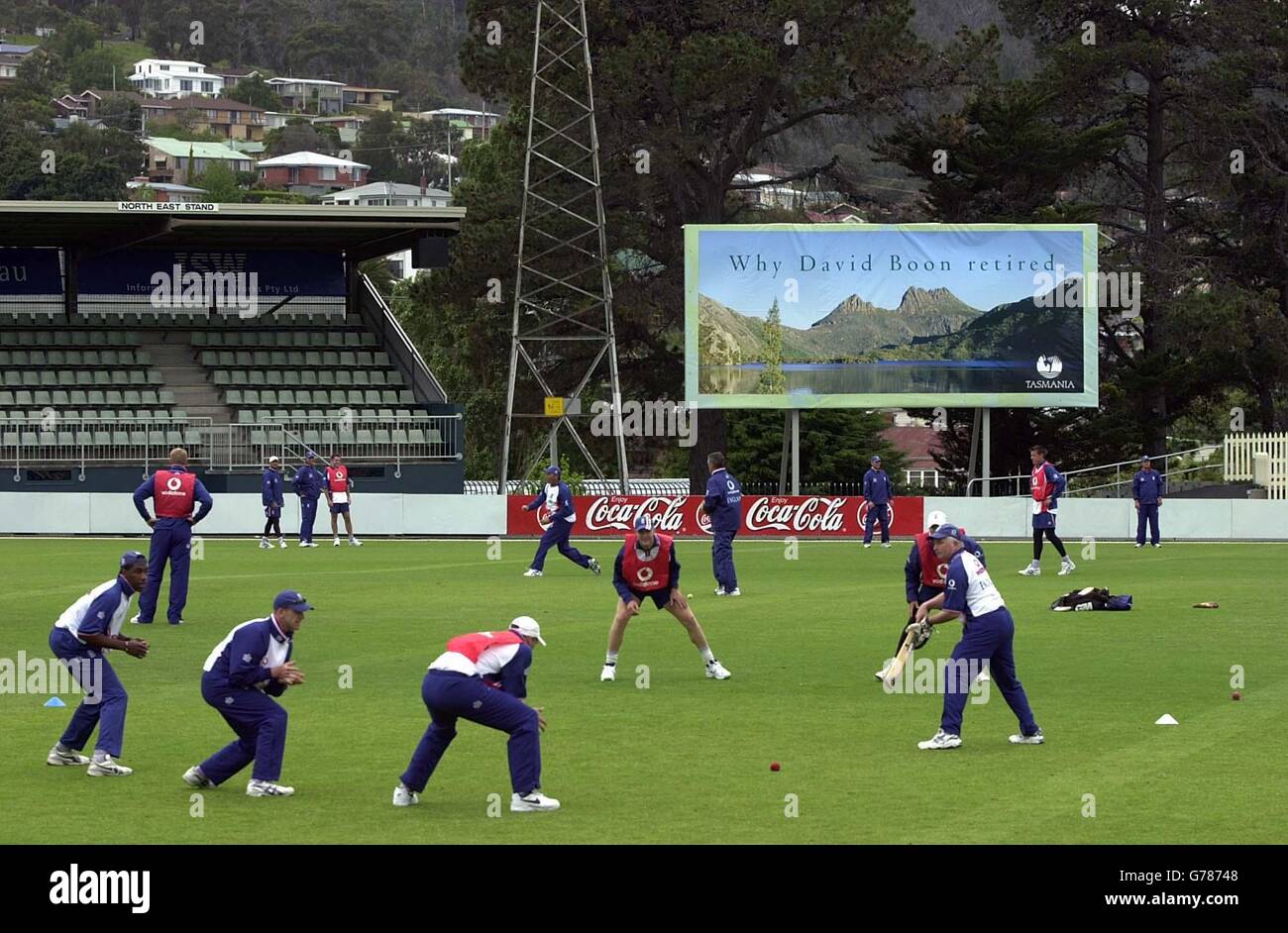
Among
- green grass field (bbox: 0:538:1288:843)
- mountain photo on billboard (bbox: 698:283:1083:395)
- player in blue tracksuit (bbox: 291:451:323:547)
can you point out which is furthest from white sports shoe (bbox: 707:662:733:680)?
mountain photo on billboard (bbox: 698:283:1083:395)

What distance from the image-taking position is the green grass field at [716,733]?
494 inches

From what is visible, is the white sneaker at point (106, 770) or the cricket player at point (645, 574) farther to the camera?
the cricket player at point (645, 574)

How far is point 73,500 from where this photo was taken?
4609 cm

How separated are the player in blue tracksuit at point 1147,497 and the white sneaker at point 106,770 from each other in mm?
30031

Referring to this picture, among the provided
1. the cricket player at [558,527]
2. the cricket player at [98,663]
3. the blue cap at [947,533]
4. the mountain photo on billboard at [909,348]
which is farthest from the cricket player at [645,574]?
the mountain photo on billboard at [909,348]

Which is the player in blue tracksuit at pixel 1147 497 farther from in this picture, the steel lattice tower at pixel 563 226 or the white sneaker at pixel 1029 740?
the white sneaker at pixel 1029 740

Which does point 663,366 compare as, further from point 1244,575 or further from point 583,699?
point 583,699

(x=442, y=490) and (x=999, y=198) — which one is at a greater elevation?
(x=999, y=198)

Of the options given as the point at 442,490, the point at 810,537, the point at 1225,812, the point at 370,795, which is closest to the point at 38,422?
the point at 442,490

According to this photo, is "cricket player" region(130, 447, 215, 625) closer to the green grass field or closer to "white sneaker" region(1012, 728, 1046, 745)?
the green grass field

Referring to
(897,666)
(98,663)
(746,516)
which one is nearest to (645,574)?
(897,666)

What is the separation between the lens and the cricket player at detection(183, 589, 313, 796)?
13.1 meters

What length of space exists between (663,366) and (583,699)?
152 ft

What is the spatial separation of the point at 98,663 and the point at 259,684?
1768mm
